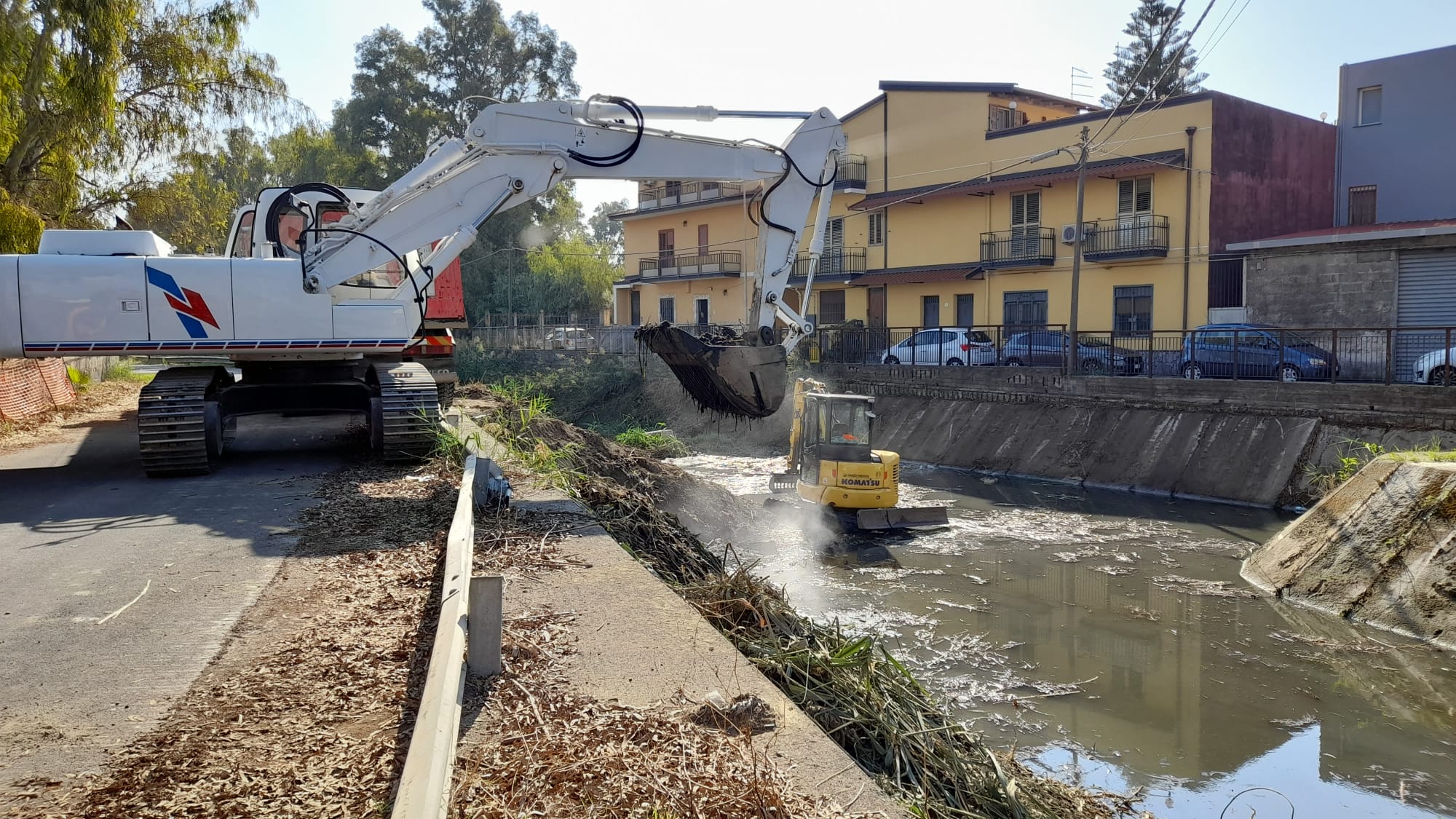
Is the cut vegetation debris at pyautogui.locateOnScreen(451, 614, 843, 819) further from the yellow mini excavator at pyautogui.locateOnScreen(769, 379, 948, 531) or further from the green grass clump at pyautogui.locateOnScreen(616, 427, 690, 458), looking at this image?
the green grass clump at pyautogui.locateOnScreen(616, 427, 690, 458)

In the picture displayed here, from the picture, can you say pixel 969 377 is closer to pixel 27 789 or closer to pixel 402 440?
pixel 402 440

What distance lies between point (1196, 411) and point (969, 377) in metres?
6.29

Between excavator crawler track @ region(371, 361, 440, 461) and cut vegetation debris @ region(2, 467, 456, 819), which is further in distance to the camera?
excavator crawler track @ region(371, 361, 440, 461)

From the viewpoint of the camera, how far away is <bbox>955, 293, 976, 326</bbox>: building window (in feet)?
123

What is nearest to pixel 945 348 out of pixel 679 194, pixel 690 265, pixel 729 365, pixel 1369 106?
pixel 1369 106

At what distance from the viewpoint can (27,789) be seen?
3.98 m

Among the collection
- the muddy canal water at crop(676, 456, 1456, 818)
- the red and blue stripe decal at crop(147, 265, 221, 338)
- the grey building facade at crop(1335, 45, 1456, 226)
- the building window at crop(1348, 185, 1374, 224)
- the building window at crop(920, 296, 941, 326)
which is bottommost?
the muddy canal water at crop(676, 456, 1456, 818)

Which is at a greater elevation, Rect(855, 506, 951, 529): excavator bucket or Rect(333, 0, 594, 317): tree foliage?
Rect(333, 0, 594, 317): tree foliage

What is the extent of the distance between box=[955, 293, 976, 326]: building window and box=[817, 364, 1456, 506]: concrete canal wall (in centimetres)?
957

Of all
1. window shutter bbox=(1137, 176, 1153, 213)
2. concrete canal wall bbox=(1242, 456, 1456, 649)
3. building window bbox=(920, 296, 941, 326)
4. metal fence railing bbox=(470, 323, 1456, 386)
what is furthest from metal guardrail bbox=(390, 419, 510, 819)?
building window bbox=(920, 296, 941, 326)

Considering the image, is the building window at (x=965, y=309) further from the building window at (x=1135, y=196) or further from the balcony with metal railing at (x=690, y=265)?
the balcony with metal railing at (x=690, y=265)

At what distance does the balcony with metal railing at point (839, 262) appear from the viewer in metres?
41.5

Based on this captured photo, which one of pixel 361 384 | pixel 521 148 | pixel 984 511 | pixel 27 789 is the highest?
pixel 521 148

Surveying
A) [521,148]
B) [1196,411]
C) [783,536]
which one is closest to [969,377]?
[1196,411]
